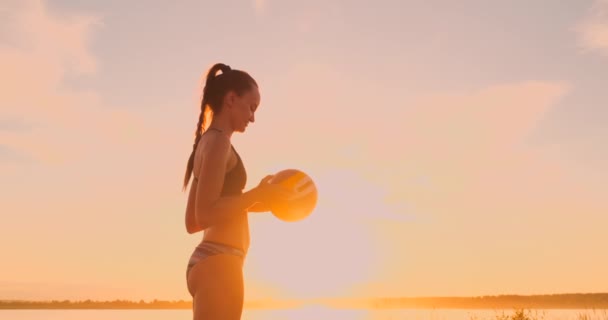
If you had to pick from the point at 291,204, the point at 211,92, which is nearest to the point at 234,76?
the point at 211,92

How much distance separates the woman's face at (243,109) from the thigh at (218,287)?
86 centimetres

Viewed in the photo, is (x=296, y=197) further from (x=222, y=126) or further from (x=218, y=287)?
(x=218, y=287)

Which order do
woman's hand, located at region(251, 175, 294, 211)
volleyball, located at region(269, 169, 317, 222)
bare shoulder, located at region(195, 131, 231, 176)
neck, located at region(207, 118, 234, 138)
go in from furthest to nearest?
volleyball, located at region(269, 169, 317, 222) < neck, located at region(207, 118, 234, 138) < woman's hand, located at region(251, 175, 294, 211) < bare shoulder, located at region(195, 131, 231, 176)

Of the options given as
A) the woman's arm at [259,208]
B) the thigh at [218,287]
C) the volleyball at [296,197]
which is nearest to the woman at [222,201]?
the thigh at [218,287]

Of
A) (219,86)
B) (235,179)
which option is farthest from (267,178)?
(219,86)

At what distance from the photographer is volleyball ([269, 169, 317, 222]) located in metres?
4.59

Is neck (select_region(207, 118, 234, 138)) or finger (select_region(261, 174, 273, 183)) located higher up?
neck (select_region(207, 118, 234, 138))

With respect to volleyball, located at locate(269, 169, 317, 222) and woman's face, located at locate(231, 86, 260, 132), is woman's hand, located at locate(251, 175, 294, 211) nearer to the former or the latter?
volleyball, located at locate(269, 169, 317, 222)

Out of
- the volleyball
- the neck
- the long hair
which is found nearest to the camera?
the neck

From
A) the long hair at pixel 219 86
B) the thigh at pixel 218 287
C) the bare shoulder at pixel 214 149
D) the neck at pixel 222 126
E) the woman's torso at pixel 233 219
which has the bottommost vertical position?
the thigh at pixel 218 287

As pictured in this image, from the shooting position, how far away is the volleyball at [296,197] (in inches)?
181

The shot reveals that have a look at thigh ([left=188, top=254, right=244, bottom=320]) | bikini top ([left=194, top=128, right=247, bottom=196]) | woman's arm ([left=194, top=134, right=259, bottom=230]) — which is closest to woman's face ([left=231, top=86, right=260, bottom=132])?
bikini top ([left=194, top=128, right=247, bottom=196])

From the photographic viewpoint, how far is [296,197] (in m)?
4.66

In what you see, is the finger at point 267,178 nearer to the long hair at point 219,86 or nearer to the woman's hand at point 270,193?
the woman's hand at point 270,193
